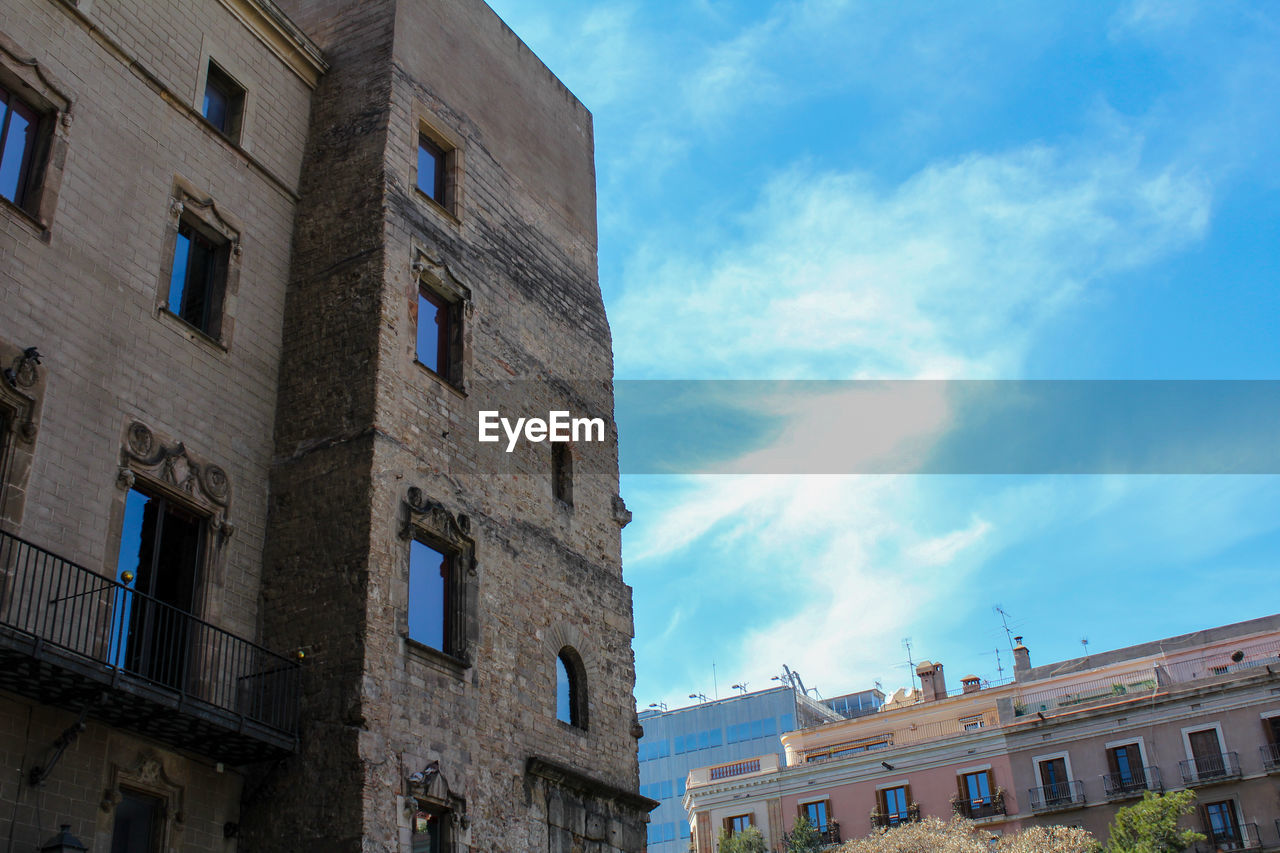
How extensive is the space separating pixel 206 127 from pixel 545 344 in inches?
246

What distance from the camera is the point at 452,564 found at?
17016 mm

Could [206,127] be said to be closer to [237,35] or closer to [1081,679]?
[237,35]

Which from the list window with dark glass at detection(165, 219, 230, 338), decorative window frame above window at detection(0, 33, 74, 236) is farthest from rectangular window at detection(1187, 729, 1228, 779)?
decorative window frame above window at detection(0, 33, 74, 236)

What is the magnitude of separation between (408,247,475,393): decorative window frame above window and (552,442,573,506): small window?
8.69 feet

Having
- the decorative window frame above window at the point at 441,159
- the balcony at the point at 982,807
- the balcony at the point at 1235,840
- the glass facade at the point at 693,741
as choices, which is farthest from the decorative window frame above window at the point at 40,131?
the glass facade at the point at 693,741

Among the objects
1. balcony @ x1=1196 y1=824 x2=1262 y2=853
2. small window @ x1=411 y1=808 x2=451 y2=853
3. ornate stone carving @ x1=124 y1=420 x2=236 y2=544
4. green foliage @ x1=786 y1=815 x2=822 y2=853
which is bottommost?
small window @ x1=411 y1=808 x2=451 y2=853

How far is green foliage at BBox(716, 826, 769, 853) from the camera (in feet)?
137

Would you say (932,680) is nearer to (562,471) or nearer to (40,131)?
(562,471)

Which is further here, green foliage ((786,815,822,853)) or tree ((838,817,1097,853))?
green foliage ((786,815,822,853))

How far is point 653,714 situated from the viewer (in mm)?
77500

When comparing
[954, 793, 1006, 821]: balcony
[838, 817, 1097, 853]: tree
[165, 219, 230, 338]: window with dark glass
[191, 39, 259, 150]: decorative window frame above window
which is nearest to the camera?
[165, 219, 230, 338]: window with dark glass

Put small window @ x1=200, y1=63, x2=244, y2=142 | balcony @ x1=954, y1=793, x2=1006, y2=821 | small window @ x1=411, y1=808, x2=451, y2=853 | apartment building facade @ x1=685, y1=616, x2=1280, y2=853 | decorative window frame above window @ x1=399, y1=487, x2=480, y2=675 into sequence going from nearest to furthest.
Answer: small window @ x1=411, y1=808, x2=451, y2=853
decorative window frame above window @ x1=399, y1=487, x2=480, y2=675
small window @ x1=200, y1=63, x2=244, y2=142
apartment building facade @ x1=685, y1=616, x2=1280, y2=853
balcony @ x1=954, y1=793, x2=1006, y2=821

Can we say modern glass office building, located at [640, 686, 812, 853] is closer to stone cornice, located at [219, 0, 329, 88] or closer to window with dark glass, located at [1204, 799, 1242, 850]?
window with dark glass, located at [1204, 799, 1242, 850]

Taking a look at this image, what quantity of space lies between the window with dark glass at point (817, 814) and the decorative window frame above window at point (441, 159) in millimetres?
29189
